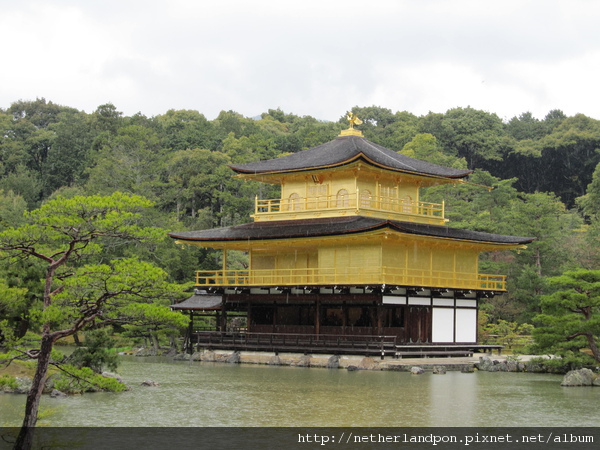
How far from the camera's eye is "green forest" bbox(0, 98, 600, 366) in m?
50.8

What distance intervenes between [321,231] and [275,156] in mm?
34999

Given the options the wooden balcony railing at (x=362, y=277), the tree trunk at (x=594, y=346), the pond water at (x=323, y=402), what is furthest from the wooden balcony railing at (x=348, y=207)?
the tree trunk at (x=594, y=346)

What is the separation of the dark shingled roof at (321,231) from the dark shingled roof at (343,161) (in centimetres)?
254

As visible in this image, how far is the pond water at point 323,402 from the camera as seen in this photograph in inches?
→ 808

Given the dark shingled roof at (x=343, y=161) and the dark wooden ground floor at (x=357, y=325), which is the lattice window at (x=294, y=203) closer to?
the dark shingled roof at (x=343, y=161)

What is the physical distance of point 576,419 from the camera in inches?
845

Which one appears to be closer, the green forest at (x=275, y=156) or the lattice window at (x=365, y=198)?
the lattice window at (x=365, y=198)

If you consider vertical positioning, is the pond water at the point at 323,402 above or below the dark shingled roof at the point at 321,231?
below

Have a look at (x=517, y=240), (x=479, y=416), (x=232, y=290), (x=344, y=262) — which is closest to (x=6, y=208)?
(x=232, y=290)

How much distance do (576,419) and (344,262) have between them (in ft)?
58.0

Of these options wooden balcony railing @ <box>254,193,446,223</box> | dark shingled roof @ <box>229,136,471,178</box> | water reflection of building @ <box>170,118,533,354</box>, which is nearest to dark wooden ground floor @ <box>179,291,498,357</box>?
water reflection of building @ <box>170,118,533,354</box>

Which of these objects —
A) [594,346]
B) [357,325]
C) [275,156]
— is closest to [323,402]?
[594,346]

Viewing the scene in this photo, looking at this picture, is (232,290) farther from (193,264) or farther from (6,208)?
(6,208)

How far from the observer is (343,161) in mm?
38781
